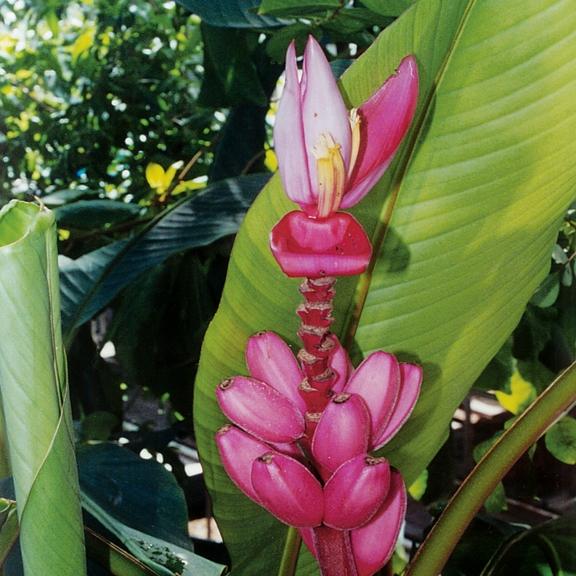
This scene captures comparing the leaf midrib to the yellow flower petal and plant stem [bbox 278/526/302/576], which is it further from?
the yellow flower petal

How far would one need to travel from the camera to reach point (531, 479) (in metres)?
0.60

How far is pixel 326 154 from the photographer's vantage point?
21 cm

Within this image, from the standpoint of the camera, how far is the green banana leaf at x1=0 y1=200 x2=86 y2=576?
0.22 m

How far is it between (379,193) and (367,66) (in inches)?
2.2

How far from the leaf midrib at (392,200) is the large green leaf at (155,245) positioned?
17cm

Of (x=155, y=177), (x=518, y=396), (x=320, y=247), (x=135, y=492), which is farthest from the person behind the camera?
(x=155, y=177)

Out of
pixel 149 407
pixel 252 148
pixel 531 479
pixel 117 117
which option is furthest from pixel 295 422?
pixel 149 407

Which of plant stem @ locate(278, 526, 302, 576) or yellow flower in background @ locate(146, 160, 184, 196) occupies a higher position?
yellow flower in background @ locate(146, 160, 184, 196)

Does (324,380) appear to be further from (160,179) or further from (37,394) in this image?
(160,179)

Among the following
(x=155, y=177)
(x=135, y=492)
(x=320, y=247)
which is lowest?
(x=135, y=492)

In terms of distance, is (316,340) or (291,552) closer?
(316,340)

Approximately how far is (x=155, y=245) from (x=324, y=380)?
0.30 metres

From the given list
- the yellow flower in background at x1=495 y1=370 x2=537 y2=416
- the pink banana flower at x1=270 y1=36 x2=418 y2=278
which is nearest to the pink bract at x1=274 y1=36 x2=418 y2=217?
the pink banana flower at x1=270 y1=36 x2=418 y2=278

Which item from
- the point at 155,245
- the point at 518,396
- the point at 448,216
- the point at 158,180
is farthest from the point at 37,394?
the point at 158,180
